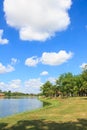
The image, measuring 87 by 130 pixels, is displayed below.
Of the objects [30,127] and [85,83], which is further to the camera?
[85,83]

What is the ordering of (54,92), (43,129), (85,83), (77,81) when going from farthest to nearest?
(54,92) → (77,81) → (85,83) → (43,129)

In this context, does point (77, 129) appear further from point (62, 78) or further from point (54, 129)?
point (62, 78)

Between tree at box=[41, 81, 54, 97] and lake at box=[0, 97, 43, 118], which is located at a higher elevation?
tree at box=[41, 81, 54, 97]

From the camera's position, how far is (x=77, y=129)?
17.6 m

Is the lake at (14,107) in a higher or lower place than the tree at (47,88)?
lower

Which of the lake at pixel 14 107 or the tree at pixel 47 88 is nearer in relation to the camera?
the lake at pixel 14 107

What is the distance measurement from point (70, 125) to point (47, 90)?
415 ft

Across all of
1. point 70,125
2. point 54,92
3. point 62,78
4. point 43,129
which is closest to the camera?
point 43,129

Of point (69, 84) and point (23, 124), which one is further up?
point (69, 84)

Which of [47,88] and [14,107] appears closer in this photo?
[14,107]

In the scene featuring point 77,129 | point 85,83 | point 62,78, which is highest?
point 62,78

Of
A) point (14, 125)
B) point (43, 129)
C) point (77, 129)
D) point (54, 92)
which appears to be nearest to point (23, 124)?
point (14, 125)

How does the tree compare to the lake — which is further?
the tree

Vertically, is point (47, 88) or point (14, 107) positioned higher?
point (47, 88)
